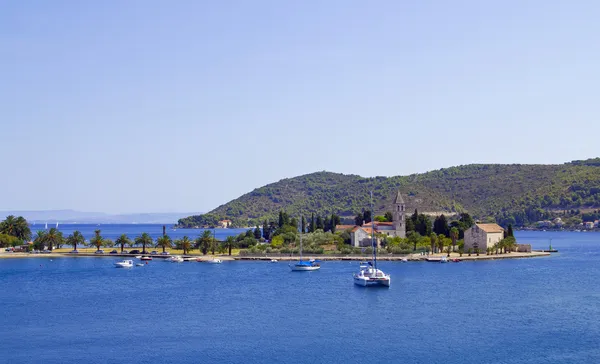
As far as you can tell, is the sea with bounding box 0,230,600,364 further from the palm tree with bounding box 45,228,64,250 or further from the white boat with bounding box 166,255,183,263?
the palm tree with bounding box 45,228,64,250

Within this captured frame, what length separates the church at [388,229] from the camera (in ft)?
373

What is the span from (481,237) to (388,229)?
53.7 ft

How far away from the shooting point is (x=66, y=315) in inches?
2207

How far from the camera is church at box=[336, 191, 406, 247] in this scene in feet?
373

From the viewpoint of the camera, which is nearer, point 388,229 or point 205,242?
point 205,242

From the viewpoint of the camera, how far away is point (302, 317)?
177ft

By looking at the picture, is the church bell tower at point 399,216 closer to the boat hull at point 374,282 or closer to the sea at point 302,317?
the sea at point 302,317

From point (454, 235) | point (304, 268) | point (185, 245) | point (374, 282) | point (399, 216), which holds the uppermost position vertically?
point (399, 216)

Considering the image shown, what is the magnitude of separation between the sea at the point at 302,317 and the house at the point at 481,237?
20.5m

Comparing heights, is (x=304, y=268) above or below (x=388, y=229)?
below

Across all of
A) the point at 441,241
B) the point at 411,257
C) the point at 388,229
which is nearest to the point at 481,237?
the point at 441,241

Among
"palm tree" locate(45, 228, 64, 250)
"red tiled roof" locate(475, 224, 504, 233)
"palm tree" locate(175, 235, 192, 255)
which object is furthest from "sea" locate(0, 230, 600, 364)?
"palm tree" locate(45, 228, 64, 250)

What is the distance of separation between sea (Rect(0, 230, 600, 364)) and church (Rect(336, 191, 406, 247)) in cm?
2451

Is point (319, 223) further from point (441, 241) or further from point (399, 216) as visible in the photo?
point (441, 241)
